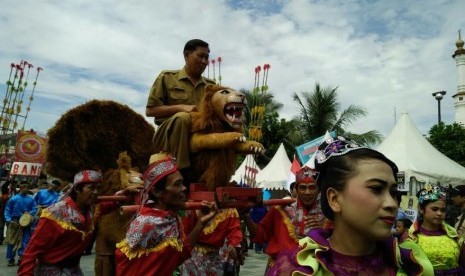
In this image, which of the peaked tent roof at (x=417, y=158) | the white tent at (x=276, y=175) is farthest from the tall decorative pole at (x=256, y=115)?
the white tent at (x=276, y=175)

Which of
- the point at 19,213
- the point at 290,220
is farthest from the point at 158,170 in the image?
the point at 19,213

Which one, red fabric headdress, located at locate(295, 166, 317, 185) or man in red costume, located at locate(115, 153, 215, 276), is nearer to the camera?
man in red costume, located at locate(115, 153, 215, 276)

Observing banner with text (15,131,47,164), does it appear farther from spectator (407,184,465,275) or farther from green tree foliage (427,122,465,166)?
green tree foliage (427,122,465,166)

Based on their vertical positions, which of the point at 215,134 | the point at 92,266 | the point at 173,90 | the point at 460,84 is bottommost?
the point at 92,266

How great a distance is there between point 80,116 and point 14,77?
13.0 metres

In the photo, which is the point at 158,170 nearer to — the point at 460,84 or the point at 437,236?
the point at 437,236

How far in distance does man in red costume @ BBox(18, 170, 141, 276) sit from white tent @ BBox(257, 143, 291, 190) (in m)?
11.8

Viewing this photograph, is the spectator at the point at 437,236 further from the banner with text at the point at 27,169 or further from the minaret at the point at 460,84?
the minaret at the point at 460,84

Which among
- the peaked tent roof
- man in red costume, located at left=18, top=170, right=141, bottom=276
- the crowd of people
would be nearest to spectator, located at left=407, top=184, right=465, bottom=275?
the crowd of people

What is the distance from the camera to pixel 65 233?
13.3 feet

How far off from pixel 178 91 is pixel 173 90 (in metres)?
0.05

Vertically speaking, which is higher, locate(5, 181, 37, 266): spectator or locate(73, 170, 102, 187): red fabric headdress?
locate(73, 170, 102, 187): red fabric headdress

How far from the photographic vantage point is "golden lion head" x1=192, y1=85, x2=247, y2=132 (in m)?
3.54

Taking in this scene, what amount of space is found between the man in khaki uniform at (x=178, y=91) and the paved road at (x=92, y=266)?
6271mm
